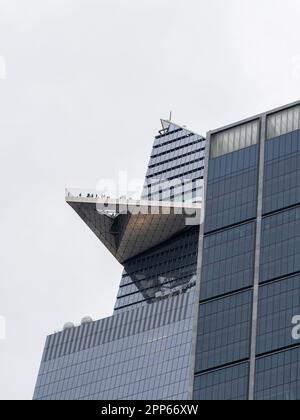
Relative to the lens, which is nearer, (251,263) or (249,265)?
(251,263)

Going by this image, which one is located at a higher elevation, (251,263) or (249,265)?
(251,263)

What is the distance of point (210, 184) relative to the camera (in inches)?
5842

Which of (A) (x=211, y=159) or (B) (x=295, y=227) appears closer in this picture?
(B) (x=295, y=227)

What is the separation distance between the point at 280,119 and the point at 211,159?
9.35 m

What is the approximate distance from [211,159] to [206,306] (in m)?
19.7

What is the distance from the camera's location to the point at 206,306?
13812cm
